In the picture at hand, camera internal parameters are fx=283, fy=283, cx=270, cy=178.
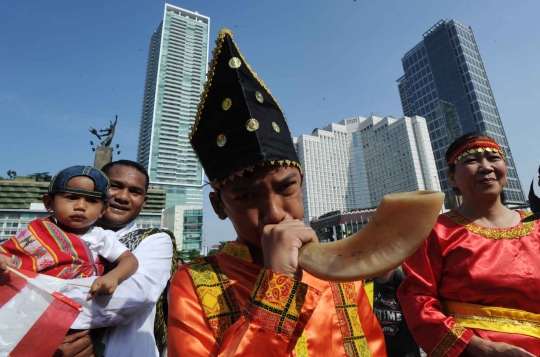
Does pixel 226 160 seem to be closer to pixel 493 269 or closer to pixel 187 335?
pixel 187 335

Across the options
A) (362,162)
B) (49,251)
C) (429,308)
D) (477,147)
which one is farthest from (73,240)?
(362,162)

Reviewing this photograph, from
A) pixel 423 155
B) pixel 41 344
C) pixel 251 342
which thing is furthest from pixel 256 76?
pixel 423 155

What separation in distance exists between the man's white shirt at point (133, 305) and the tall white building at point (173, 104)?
329 feet

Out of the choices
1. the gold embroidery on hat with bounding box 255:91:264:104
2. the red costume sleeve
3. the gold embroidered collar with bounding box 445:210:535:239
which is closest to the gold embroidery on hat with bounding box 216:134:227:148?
the gold embroidery on hat with bounding box 255:91:264:104

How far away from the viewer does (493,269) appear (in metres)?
1.92

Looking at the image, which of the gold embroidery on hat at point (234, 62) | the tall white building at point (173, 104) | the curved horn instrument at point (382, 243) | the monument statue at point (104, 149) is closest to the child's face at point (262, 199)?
the curved horn instrument at point (382, 243)

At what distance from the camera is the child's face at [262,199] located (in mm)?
1190

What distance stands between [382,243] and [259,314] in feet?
1.50

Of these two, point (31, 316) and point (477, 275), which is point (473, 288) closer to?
point (477, 275)

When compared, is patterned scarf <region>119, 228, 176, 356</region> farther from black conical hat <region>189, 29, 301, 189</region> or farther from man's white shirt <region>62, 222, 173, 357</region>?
black conical hat <region>189, 29, 301, 189</region>

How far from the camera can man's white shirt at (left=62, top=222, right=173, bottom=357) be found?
1630 mm

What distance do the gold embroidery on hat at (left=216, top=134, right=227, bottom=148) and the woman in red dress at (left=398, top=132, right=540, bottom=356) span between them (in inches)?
67.3

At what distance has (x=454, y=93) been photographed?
87.7m

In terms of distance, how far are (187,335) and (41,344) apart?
90cm
